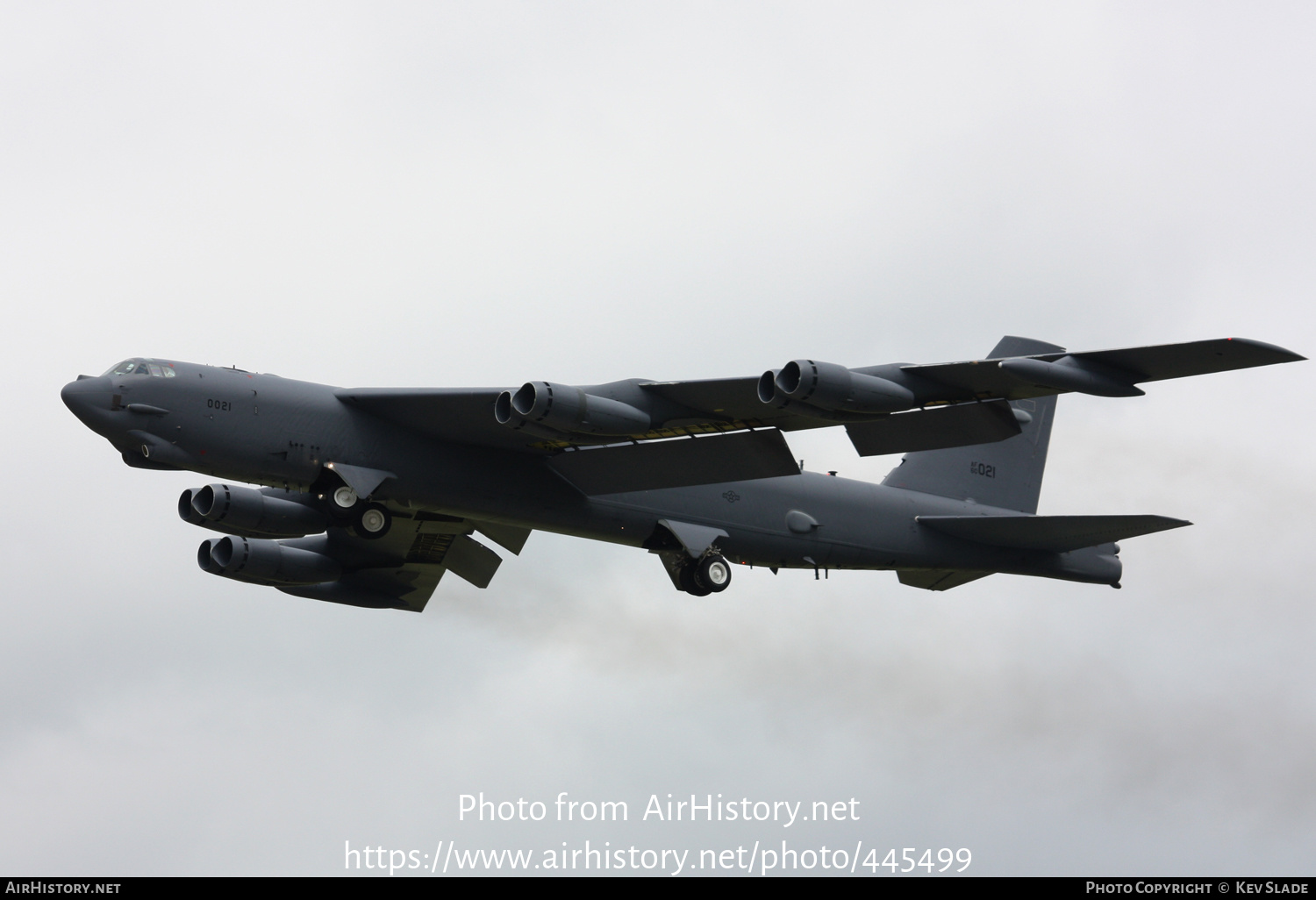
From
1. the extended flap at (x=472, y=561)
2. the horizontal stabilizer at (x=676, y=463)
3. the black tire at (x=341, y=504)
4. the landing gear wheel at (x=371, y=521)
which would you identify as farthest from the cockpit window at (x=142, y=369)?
the extended flap at (x=472, y=561)

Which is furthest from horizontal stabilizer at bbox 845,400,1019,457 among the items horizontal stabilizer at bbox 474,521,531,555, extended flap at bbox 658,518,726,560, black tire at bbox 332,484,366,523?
black tire at bbox 332,484,366,523

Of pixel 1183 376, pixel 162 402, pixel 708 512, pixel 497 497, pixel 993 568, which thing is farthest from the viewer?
pixel 993 568

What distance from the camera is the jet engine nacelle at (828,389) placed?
923 inches

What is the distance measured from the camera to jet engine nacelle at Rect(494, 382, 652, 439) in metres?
23.8

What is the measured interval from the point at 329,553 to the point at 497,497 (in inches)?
230

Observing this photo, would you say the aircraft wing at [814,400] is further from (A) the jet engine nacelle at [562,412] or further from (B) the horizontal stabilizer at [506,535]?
(B) the horizontal stabilizer at [506,535]

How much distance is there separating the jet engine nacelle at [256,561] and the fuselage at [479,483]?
424cm

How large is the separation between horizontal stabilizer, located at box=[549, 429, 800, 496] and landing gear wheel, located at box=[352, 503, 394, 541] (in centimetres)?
312

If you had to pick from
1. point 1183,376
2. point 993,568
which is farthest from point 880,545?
point 1183,376

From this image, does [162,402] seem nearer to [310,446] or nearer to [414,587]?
[310,446]

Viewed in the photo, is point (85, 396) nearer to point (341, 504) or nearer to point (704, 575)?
point (341, 504)

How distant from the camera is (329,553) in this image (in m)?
A: 31.6

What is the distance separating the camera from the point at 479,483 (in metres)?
27.1

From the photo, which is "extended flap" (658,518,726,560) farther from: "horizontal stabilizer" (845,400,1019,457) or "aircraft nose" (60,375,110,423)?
"aircraft nose" (60,375,110,423)
